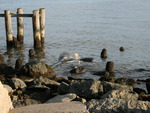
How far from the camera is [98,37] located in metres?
27.5

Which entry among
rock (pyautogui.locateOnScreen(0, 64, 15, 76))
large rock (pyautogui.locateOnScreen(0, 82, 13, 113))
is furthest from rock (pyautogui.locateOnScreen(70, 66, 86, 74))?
large rock (pyautogui.locateOnScreen(0, 82, 13, 113))

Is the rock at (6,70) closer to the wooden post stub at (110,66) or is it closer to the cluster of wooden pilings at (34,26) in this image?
the wooden post stub at (110,66)

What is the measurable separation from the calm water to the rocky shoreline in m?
4.52

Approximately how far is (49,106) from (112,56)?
16260 mm

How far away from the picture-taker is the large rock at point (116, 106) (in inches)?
286

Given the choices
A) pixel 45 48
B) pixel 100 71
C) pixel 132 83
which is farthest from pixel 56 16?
pixel 132 83

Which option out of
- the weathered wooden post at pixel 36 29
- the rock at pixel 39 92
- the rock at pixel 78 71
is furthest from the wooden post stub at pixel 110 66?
the weathered wooden post at pixel 36 29

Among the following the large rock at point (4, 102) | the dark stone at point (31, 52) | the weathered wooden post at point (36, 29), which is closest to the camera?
the large rock at point (4, 102)

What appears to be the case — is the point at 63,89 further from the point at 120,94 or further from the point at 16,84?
the point at 120,94

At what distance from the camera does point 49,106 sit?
5.14 metres

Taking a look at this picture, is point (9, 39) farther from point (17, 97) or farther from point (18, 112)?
point (18, 112)

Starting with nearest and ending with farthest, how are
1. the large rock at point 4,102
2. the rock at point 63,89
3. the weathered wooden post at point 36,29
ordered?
1. the large rock at point 4,102
2. the rock at point 63,89
3. the weathered wooden post at point 36,29

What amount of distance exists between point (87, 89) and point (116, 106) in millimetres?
2571

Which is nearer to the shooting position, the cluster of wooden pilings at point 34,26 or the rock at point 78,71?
the rock at point 78,71
